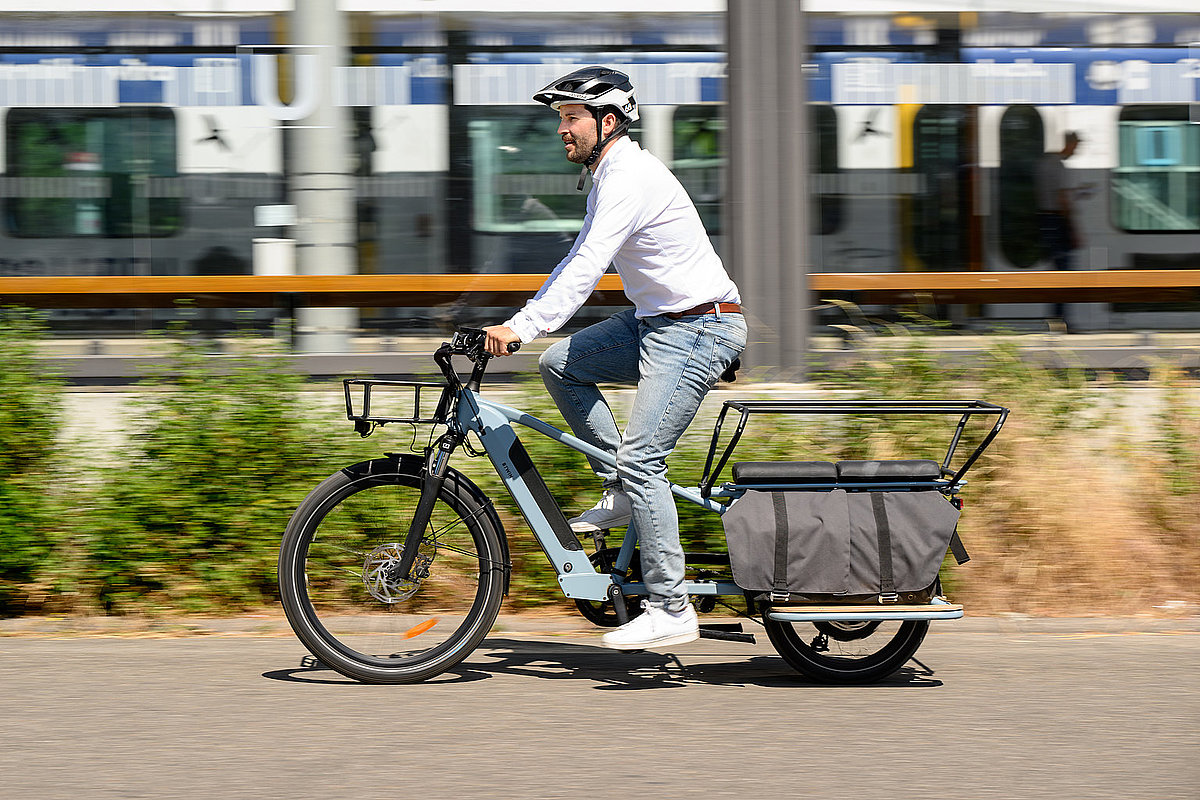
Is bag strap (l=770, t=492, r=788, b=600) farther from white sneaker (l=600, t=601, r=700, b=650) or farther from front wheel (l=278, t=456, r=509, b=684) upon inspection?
front wheel (l=278, t=456, r=509, b=684)

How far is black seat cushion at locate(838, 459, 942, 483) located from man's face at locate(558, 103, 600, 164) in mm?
1346

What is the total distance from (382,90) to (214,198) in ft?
3.84

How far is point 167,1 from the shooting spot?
8320 millimetres

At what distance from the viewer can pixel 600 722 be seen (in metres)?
4.39

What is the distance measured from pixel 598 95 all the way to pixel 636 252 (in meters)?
0.52

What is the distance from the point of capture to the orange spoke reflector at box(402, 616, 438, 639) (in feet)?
16.2

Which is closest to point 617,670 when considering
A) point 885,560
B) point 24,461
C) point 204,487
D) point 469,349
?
point 885,560

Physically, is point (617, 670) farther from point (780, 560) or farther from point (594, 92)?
point (594, 92)

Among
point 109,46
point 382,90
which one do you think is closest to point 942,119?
point 382,90

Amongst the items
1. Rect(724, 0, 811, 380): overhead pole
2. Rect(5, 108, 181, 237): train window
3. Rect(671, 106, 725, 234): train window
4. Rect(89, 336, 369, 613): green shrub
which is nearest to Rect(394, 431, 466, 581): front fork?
Rect(89, 336, 369, 613): green shrub

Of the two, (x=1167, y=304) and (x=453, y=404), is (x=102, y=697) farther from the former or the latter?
(x=1167, y=304)

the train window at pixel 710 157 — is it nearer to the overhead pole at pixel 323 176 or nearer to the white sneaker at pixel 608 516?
the overhead pole at pixel 323 176

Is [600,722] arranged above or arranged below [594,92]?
below

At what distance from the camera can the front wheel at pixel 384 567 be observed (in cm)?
474
